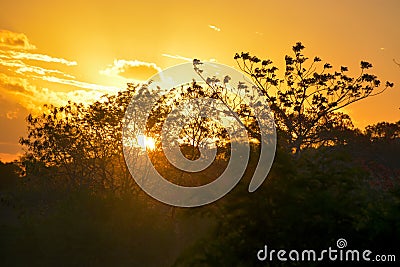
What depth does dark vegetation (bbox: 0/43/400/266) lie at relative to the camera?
11.8 metres

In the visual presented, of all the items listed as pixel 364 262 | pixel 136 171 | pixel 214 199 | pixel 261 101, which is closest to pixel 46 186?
pixel 136 171

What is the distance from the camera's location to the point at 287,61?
31.5 meters

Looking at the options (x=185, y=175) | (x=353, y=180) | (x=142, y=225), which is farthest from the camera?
(x=185, y=175)

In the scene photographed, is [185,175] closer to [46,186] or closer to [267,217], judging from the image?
[46,186]

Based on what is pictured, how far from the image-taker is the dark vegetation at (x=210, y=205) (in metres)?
11.8

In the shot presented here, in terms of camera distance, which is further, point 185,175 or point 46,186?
point 46,186

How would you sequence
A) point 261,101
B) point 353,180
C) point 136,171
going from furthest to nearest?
1. point 136,171
2. point 261,101
3. point 353,180

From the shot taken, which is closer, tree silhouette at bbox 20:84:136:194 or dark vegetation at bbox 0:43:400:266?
dark vegetation at bbox 0:43:400:266

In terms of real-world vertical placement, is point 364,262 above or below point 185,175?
below

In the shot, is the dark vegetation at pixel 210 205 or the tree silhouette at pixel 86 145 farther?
the tree silhouette at pixel 86 145

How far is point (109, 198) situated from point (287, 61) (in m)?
11.7

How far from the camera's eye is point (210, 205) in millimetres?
13125

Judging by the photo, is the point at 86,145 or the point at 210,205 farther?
the point at 86,145

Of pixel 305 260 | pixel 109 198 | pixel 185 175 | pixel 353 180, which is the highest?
pixel 185 175
